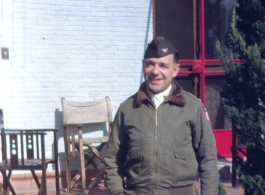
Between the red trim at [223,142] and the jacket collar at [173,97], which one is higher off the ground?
the jacket collar at [173,97]

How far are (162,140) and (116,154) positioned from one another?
1.19 ft

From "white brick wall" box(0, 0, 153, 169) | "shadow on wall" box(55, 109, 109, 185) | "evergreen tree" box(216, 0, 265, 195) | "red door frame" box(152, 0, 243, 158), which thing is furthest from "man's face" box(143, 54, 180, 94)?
"red door frame" box(152, 0, 243, 158)

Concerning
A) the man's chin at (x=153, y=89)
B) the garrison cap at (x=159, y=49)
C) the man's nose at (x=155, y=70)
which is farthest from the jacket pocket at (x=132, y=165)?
the garrison cap at (x=159, y=49)

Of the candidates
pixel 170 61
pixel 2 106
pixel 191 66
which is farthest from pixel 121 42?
pixel 170 61

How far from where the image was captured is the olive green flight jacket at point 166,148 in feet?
5.94

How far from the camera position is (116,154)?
199 cm

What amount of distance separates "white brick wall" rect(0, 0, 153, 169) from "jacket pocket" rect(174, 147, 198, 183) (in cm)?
331

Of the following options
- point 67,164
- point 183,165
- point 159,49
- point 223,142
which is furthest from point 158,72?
point 223,142

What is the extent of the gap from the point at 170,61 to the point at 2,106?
3.77 m

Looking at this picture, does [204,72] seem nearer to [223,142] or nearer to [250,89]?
[223,142]

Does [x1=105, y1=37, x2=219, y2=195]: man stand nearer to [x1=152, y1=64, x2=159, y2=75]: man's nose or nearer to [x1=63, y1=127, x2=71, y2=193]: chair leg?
[x1=152, y1=64, x2=159, y2=75]: man's nose

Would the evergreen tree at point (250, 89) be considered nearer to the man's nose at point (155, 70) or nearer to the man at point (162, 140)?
the man at point (162, 140)

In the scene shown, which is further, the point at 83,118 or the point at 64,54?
the point at 64,54

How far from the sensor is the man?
1.81 meters
